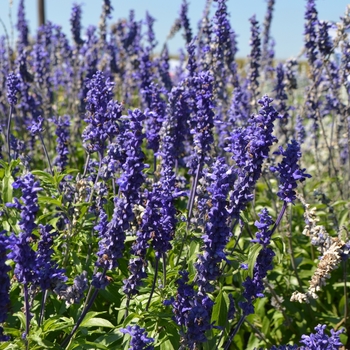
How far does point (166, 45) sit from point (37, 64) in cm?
208

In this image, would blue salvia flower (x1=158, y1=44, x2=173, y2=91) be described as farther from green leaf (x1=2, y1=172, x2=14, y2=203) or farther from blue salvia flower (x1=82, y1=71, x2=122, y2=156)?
green leaf (x1=2, y1=172, x2=14, y2=203)

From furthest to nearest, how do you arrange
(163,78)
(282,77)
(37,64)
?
(163,78) < (37,64) < (282,77)

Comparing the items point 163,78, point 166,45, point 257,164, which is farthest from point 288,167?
point 166,45

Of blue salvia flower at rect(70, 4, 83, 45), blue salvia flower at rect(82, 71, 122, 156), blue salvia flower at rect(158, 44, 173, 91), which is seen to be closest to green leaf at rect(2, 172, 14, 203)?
blue salvia flower at rect(82, 71, 122, 156)

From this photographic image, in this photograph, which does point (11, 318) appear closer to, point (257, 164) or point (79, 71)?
point (257, 164)

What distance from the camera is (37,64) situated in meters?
7.18

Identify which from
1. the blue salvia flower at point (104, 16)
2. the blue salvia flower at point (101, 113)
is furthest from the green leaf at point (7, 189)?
the blue salvia flower at point (104, 16)

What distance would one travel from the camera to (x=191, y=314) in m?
3.04

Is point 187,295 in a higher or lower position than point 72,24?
lower

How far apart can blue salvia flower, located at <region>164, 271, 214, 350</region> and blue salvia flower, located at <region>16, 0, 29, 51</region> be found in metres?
6.73

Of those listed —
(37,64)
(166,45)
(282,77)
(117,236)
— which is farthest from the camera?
(166,45)

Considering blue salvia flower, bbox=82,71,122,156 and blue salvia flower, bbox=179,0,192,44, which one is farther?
blue salvia flower, bbox=179,0,192,44

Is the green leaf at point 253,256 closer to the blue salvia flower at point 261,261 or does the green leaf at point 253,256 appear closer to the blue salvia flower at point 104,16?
the blue salvia flower at point 261,261

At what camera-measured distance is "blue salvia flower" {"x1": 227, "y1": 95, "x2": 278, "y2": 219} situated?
129 inches
